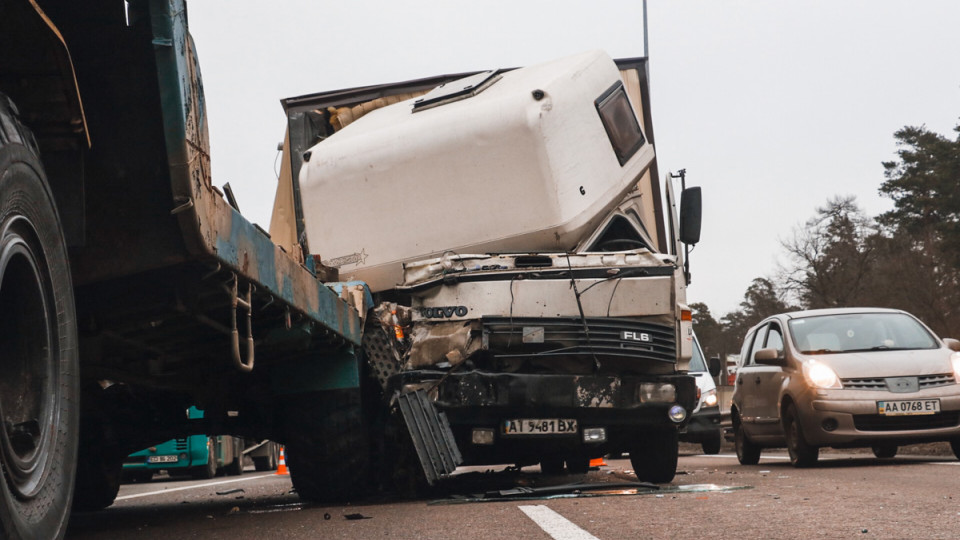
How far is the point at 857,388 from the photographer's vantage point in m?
12.0

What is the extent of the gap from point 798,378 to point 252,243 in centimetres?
781

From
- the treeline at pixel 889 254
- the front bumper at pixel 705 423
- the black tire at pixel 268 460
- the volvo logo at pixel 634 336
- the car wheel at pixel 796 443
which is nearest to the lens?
the volvo logo at pixel 634 336

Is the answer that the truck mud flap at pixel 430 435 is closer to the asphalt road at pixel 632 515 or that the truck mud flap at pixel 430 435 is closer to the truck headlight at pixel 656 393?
the asphalt road at pixel 632 515

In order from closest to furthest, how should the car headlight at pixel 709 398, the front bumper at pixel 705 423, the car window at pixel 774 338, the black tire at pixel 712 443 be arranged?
the car window at pixel 774 338 → the car headlight at pixel 709 398 → the front bumper at pixel 705 423 → the black tire at pixel 712 443

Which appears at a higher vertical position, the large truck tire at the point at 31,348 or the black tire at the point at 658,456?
the large truck tire at the point at 31,348

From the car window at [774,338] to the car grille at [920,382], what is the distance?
53.2 inches

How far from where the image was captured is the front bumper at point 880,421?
38.9ft

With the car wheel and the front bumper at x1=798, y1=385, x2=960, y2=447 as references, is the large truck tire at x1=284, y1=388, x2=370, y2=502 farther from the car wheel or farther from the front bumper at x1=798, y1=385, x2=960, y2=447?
the car wheel

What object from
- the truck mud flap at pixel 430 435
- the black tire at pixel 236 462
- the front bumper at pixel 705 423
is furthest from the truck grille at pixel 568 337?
the black tire at pixel 236 462

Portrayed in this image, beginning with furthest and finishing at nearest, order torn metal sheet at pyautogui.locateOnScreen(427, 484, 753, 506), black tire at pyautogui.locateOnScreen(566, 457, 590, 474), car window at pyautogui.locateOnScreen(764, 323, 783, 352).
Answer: black tire at pyautogui.locateOnScreen(566, 457, 590, 474) → car window at pyautogui.locateOnScreen(764, 323, 783, 352) → torn metal sheet at pyautogui.locateOnScreen(427, 484, 753, 506)

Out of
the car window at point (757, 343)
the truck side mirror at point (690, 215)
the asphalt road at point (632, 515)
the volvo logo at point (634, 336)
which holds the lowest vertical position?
the asphalt road at point (632, 515)

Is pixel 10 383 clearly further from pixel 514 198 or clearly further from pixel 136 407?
pixel 514 198

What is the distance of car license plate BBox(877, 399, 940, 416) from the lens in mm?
11828

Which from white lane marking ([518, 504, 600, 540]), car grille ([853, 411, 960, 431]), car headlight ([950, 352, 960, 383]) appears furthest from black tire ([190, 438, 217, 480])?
white lane marking ([518, 504, 600, 540])
